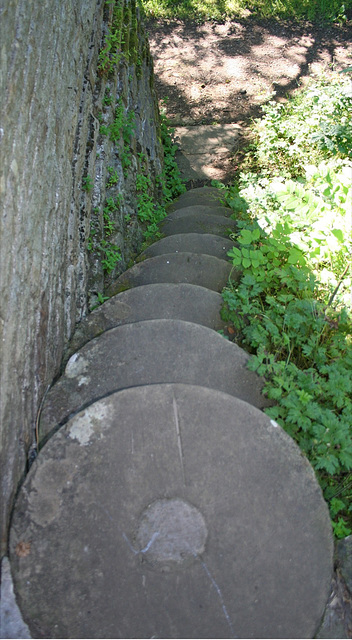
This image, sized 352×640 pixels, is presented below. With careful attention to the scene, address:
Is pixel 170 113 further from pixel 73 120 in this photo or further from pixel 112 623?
pixel 112 623

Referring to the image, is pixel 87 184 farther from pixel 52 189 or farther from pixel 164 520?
pixel 164 520

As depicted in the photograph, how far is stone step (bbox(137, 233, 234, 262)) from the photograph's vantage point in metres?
3.80

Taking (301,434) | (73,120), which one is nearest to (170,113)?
(73,120)

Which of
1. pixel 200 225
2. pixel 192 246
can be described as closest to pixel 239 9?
pixel 200 225

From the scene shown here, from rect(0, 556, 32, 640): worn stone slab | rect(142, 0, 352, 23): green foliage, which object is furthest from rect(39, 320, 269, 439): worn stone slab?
rect(142, 0, 352, 23): green foliage

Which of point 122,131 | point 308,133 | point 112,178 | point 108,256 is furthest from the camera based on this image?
point 308,133

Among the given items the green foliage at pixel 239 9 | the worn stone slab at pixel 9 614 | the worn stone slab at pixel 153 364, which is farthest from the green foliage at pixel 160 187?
the green foliage at pixel 239 9

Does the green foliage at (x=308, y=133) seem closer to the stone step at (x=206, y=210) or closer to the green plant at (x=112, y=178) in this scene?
the stone step at (x=206, y=210)

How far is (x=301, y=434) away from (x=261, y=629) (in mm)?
992

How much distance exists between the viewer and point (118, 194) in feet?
12.5

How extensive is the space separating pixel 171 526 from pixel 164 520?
40 millimetres

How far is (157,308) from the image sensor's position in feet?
9.86

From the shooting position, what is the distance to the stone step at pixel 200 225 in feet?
14.1

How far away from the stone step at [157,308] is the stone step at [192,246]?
2.58ft
